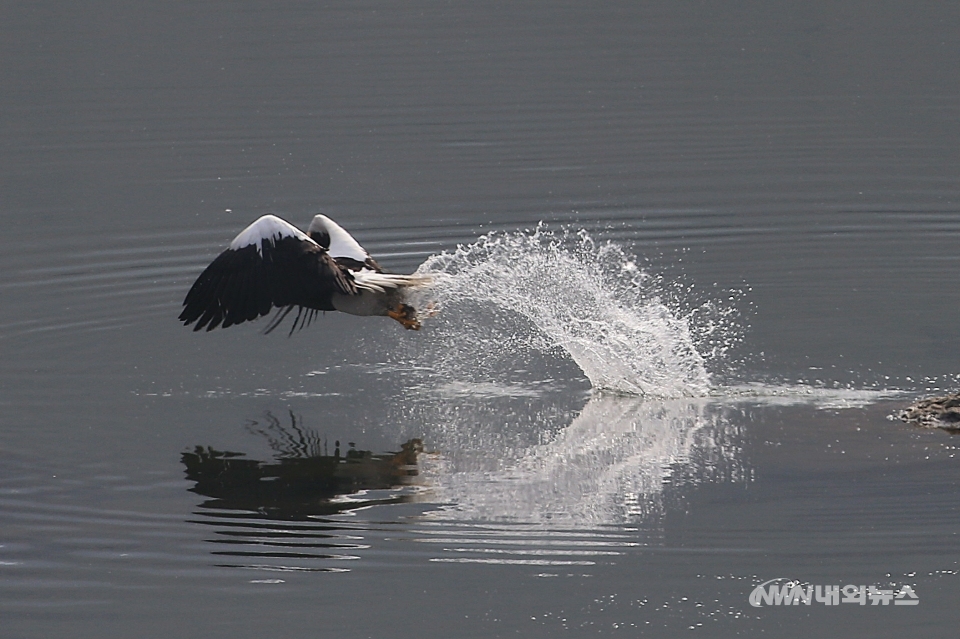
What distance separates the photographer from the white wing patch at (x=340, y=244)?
14.4 m

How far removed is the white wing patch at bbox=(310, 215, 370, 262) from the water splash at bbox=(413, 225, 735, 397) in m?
0.59

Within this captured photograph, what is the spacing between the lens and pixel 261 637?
10055 mm

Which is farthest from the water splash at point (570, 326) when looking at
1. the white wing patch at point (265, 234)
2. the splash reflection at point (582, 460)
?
the white wing patch at point (265, 234)

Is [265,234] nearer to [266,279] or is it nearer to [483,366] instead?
[266,279]

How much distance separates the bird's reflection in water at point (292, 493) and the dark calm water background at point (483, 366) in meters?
0.03

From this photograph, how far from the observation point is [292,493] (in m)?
12.6

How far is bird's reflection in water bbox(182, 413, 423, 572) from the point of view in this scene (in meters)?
11.4

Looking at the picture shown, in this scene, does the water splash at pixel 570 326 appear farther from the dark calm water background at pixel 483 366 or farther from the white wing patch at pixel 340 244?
the white wing patch at pixel 340 244

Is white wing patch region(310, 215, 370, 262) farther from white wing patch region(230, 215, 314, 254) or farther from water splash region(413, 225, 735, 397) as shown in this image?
white wing patch region(230, 215, 314, 254)

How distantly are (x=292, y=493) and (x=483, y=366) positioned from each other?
3.14 metres

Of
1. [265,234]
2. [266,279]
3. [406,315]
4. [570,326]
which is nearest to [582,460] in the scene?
[406,315]

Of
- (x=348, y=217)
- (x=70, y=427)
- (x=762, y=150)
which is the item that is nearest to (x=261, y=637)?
(x=70, y=427)

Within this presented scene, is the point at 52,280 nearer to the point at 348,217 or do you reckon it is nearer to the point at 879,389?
the point at 348,217

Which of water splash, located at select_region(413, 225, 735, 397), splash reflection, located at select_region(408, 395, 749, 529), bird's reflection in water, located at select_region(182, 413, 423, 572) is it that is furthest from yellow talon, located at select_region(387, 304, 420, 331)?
bird's reflection in water, located at select_region(182, 413, 423, 572)
